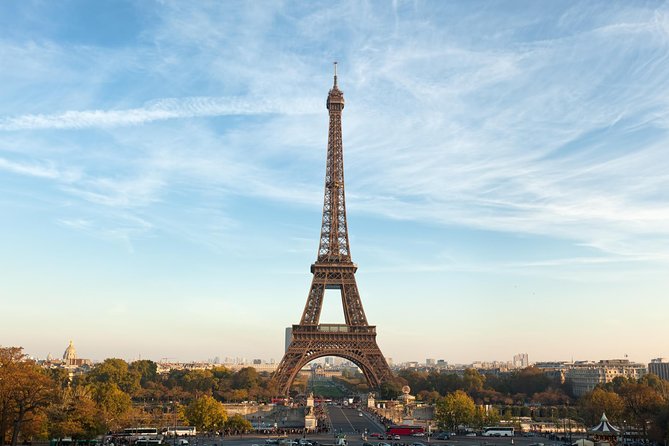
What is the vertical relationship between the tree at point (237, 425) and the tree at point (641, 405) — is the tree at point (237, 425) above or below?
below

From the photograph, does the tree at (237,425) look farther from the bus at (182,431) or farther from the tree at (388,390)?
the tree at (388,390)

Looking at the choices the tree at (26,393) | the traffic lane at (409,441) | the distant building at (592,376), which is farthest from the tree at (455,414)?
the distant building at (592,376)

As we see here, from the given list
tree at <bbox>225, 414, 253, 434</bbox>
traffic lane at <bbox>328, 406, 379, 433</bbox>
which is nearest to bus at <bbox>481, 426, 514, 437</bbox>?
traffic lane at <bbox>328, 406, 379, 433</bbox>

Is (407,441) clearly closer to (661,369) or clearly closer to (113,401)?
(113,401)

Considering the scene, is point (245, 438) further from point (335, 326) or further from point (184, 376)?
point (184, 376)

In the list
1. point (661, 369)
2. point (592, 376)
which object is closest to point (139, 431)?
point (592, 376)
